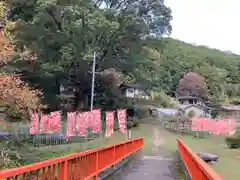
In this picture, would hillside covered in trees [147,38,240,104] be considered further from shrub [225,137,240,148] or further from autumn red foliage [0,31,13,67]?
autumn red foliage [0,31,13,67]

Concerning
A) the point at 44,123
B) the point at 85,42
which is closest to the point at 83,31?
the point at 85,42

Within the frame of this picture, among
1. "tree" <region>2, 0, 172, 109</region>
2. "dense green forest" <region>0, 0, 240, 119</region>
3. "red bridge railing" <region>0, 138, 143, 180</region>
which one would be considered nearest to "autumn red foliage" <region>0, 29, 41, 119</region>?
"red bridge railing" <region>0, 138, 143, 180</region>

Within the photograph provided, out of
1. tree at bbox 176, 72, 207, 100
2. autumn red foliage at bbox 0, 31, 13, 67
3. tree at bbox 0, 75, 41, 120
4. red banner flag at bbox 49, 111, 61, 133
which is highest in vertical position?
tree at bbox 176, 72, 207, 100

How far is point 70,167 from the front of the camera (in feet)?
22.3

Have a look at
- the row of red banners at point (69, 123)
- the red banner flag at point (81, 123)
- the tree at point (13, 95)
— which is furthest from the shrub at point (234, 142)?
the tree at point (13, 95)

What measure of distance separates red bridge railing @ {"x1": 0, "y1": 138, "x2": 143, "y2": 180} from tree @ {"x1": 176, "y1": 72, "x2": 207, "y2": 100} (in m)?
74.7

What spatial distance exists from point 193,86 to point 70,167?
81.3 m

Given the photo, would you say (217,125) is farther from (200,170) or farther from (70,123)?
(200,170)

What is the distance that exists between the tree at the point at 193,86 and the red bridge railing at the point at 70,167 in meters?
74.7

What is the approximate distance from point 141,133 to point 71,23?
16.5 meters

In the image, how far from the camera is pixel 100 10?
35.9 meters

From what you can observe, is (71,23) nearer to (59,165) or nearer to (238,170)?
(238,170)

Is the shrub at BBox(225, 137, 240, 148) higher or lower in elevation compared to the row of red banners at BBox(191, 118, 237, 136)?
lower

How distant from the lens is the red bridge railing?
4.43 meters
